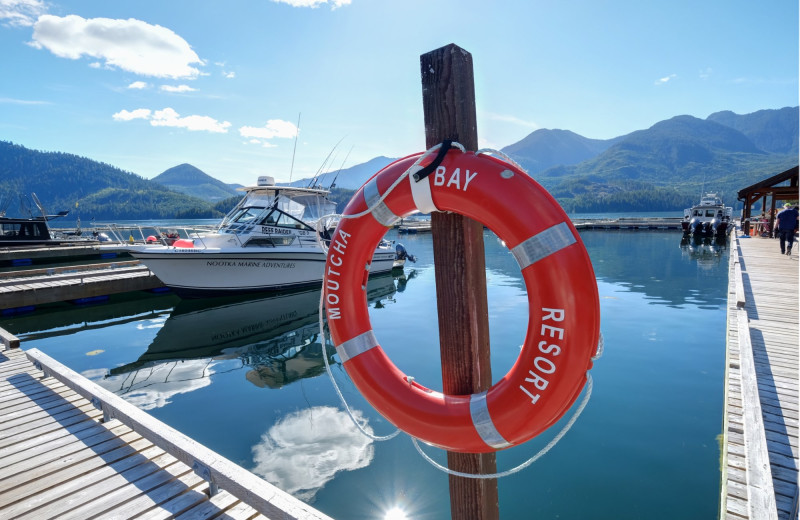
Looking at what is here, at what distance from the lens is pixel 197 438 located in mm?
4180

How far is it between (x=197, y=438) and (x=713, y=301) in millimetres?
11245

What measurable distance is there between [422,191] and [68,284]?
1228 centimetres

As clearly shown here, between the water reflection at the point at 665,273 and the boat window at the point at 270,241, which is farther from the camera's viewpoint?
the boat window at the point at 270,241

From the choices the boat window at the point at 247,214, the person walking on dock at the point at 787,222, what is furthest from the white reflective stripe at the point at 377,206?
the person walking on dock at the point at 787,222

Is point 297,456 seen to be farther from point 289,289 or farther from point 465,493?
point 289,289

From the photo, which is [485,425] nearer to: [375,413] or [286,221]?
[375,413]

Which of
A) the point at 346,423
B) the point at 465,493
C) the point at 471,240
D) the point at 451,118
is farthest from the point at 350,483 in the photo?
the point at 451,118

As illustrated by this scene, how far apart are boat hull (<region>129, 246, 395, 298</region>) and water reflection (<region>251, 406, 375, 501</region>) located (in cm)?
702

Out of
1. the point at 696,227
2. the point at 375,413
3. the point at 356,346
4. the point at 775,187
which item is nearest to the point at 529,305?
the point at 356,346

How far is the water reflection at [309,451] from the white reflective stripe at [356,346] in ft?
7.09

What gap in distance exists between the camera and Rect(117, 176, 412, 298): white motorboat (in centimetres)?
1032

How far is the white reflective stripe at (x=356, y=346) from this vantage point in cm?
178

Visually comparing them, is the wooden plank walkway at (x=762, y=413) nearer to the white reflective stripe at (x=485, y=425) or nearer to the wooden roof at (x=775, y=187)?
the white reflective stripe at (x=485, y=425)

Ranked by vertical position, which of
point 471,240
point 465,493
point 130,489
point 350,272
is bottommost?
point 130,489
